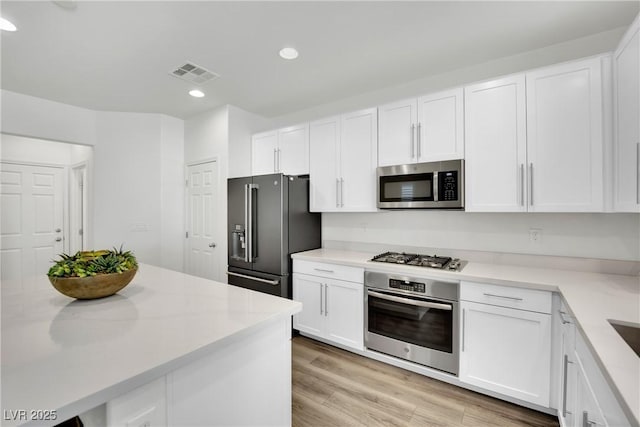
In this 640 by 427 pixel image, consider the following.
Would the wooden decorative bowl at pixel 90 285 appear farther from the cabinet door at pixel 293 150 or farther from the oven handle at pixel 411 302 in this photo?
the cabinet door at pixel 293 150

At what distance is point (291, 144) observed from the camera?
3316 mm

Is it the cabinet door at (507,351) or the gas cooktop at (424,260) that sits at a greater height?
the gas cooktop at (424,260)

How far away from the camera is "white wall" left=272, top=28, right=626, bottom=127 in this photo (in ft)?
6.93

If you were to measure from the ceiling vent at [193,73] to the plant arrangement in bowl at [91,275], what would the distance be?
1926 millimetres

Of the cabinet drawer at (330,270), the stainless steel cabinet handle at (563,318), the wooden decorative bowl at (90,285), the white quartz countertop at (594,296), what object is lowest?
the stainless steel cabinet handle at (563,318)

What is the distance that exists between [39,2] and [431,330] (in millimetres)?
3462

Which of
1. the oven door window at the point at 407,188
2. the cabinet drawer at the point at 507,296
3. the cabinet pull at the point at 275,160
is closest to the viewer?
the cabinet drawer at the point at 507,296

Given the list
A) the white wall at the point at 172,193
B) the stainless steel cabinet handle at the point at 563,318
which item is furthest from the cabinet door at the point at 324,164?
the white wall at the point at 172,193

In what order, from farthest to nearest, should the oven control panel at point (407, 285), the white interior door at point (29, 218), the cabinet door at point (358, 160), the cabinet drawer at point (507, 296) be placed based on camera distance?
the white interior door at point (29, 218)
the cabinet door at point (358, 160)
the oven control panel at point (407, 285)
the cabinet drawer at point (507, 296)

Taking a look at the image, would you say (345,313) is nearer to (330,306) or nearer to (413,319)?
(330,306)

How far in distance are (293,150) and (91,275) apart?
93.1 inches

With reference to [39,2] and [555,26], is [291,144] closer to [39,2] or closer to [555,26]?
[39,2]

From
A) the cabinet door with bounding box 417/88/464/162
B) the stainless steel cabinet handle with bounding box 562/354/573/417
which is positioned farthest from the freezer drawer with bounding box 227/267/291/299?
the stainless steel cabinet handle with bounding box 562/354/573/417

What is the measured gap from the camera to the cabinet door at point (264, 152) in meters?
3.50
